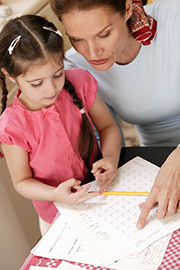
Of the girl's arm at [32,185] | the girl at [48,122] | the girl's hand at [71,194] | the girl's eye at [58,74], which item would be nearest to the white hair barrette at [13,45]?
the girl at [48,122]

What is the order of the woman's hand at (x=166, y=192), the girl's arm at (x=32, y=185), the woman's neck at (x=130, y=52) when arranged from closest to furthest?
the woman's hand at (x=166, y=192) → the girl's arm at (x=32, y=185) → the woman's neck at (x=130, y=52)

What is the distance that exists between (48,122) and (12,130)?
0.40ft

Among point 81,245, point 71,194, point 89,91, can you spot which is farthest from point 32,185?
point 89,91

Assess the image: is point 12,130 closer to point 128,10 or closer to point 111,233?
point 111,233

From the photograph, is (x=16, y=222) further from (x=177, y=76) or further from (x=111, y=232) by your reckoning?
(x=177, y=76)

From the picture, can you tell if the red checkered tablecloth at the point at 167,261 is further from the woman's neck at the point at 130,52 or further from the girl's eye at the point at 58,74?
the woman's neck at the point at 130,52

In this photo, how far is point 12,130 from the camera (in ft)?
3.61

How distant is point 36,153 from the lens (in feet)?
3.79

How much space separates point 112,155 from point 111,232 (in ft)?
1.06

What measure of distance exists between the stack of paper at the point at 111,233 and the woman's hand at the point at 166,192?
2 cm

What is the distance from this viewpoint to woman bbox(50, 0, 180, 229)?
1.05 m

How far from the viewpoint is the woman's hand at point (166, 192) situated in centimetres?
93

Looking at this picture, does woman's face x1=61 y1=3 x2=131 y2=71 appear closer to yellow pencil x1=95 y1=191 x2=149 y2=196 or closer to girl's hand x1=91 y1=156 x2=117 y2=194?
girl's hand x1=91 y1=156 x2=117 y2=194

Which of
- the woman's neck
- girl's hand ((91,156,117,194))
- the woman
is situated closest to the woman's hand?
the woman
